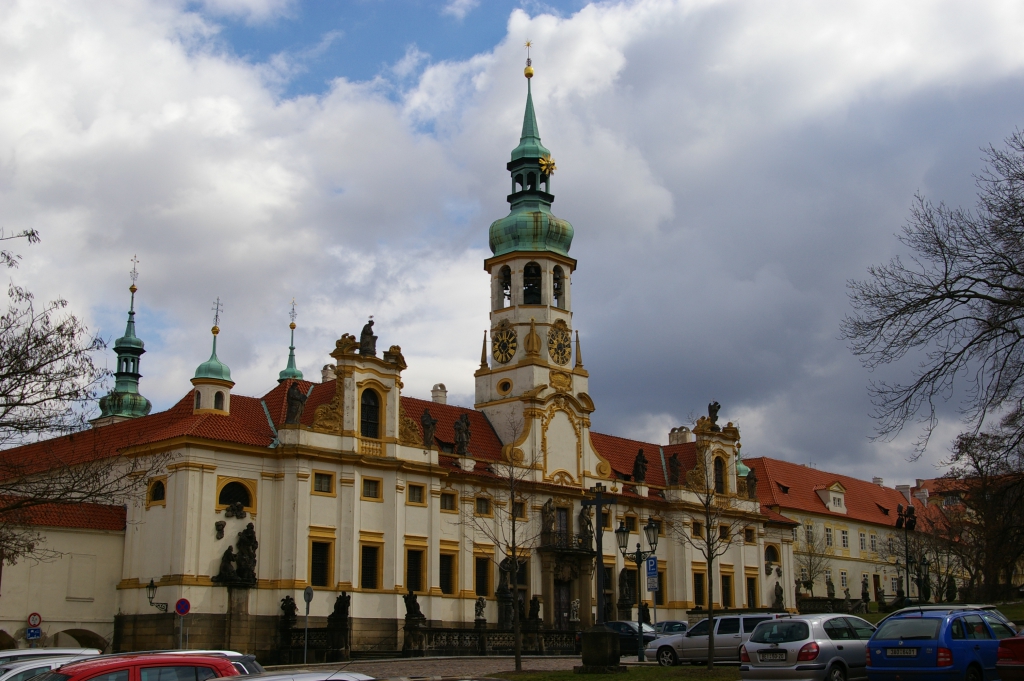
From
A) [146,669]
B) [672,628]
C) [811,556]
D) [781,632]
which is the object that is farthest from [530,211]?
[146,669]

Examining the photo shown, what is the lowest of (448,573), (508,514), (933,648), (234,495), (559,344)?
(933,648)

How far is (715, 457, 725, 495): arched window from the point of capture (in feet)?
241

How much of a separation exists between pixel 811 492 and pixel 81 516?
59.6 meters

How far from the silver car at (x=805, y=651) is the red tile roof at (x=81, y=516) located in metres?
29.3

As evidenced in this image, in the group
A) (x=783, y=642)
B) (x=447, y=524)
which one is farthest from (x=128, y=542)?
(x=783, y=642)

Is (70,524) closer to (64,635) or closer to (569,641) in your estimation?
(64,635)

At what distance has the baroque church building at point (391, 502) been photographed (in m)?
46.8

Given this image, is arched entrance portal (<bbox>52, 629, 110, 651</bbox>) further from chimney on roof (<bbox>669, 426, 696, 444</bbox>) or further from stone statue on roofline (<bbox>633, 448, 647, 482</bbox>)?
chimney on roof (<bbox>669, 426, 696, 444</bbox>)

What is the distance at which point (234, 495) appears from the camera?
4906 centimetres

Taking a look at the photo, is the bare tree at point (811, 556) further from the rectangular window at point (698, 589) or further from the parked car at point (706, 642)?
the parked car at point (706, 642)

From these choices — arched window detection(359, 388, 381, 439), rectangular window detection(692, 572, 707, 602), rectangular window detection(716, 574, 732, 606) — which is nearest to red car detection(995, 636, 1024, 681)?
arched window detection(359, 388, 381, 439)

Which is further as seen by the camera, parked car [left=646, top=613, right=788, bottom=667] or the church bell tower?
the church bell tower

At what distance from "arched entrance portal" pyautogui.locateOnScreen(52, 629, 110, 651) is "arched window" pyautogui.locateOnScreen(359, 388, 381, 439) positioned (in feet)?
45.9

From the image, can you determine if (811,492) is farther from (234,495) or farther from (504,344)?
(234,495)
